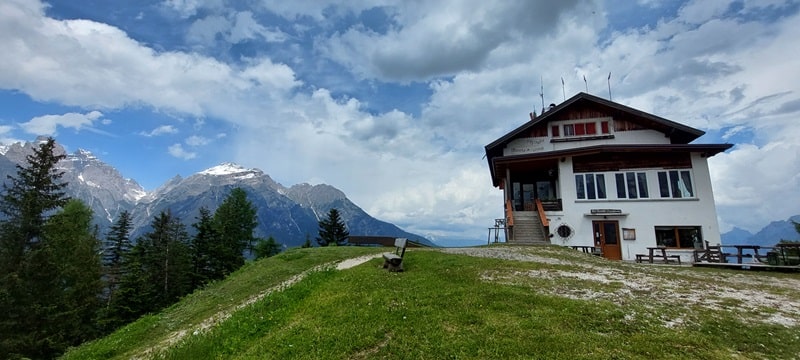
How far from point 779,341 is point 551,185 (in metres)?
26.1

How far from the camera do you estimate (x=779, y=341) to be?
6.76 meters

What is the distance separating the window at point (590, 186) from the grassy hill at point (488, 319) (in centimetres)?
1284

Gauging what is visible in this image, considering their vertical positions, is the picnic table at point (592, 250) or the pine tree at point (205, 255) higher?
the picnic table at point (592, 250)

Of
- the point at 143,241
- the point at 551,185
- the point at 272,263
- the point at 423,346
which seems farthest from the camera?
the point at 143,241

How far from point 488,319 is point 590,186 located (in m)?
22.7

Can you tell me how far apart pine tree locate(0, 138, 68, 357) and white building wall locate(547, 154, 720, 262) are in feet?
111

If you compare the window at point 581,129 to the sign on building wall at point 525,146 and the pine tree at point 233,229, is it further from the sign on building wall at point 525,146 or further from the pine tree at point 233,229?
the pine tree at point 233,229

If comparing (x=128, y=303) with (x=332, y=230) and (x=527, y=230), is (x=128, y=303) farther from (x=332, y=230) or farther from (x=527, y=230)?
(x=527, y=230)

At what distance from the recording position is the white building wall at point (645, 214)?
24.5 metres

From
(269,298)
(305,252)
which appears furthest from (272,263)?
(269,298)

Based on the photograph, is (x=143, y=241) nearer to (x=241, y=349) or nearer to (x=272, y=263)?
(x=272, y=263)

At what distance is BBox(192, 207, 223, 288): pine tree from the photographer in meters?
49.7

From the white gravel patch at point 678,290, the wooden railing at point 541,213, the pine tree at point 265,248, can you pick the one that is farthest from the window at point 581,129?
the pine tree at point 265,248

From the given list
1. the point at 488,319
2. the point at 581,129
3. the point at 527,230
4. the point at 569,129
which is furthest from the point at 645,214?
the point at 488,319
